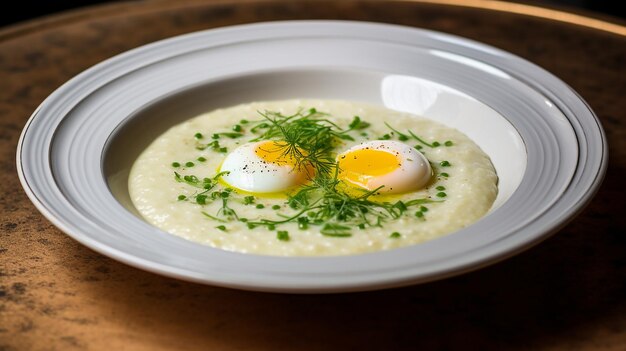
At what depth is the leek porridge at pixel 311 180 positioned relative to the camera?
85.7 inches

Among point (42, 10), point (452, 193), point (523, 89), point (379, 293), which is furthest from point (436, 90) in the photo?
point (42, 10)

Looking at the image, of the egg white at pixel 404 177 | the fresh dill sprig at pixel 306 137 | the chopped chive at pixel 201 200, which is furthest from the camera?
the fresh dill sprig at pixel 306 137

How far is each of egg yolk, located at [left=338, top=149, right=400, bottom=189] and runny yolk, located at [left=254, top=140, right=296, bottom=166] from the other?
0.55 feet

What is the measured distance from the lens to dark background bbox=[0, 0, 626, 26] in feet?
17.5

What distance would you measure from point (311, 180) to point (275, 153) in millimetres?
161

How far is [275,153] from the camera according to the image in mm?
2586

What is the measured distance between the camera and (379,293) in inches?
77.4

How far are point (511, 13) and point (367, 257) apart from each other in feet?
7.36

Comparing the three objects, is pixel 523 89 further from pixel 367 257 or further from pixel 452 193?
pixel 367 257

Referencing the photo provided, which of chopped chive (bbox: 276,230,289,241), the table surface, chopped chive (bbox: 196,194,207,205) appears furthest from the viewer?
chopped chive (bbox: 196,194,207,205)

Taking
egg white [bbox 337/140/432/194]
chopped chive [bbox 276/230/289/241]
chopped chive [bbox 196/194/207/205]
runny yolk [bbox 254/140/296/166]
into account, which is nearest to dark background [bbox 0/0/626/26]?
egg white [bbox 337/140/432/194]

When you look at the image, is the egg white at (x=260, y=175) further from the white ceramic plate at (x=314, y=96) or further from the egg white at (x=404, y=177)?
the white ceramic plate at (x=314, y=96)

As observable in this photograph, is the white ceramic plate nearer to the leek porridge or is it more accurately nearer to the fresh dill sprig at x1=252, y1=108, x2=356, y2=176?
the leek porridge

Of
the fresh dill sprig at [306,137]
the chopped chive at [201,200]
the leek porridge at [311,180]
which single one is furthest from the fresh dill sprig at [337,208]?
the chopped chive at [201,200]
